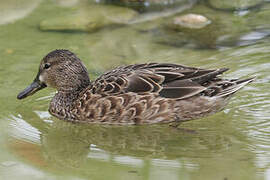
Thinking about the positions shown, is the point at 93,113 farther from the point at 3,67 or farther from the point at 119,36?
A: the point at 119,36

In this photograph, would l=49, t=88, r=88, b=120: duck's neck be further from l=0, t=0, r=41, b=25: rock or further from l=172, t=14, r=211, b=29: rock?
l=0, t=0, r=41, b=25: rock

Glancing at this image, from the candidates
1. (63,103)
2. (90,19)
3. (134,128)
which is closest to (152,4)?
(90,19)

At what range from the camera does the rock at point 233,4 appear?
10953 millimetres

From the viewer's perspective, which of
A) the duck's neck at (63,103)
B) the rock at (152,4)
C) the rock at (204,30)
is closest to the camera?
the duck's neck at (63,103)

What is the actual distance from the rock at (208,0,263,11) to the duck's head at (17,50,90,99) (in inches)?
178

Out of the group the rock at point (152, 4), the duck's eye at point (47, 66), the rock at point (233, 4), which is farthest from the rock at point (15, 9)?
the rock at point (233, 4)

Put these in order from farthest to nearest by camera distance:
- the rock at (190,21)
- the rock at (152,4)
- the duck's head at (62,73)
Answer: the rock at (152,4), the rock at (190,21), the duck's head at (62,73)

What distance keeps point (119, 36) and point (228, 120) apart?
3504 millimetres

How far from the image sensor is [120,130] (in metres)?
6.81

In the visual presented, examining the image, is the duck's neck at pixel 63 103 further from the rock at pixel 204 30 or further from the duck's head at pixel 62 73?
the rock at pixel 204 30

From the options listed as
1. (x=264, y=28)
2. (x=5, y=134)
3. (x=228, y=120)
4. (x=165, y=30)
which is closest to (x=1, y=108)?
(x=5, y=134)

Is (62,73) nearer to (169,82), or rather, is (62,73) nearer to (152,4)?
(169,82)

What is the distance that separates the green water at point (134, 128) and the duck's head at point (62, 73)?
363 mm

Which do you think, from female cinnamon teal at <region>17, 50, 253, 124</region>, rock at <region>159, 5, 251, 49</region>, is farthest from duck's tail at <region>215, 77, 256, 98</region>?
rock at <region>159, 5, 251, 49</region>
